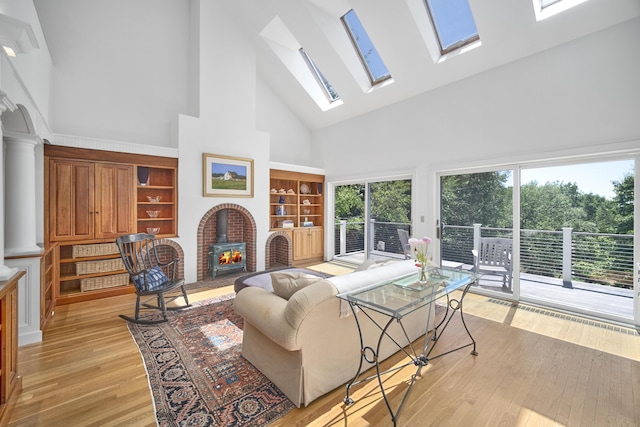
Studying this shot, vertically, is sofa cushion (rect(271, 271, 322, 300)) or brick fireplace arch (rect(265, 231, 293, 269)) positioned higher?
sofa cushion (rect(271, 271, 322, 300))

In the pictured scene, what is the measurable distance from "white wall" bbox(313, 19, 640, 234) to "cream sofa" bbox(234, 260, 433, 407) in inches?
123

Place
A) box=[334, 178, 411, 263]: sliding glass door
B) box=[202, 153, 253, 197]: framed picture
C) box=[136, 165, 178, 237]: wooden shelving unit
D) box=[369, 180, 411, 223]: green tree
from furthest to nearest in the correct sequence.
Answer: box=[334, 178, 411, 263]: sliding glass door < box=[369, 180, 411, 223]: green tree < box=[202, 153, 253, 197]: framed picture < box=[136, 165, 178, 237]: wooden shelving unit

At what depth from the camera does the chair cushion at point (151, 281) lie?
325 centimetres

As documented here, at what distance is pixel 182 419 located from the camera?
70.5 inches

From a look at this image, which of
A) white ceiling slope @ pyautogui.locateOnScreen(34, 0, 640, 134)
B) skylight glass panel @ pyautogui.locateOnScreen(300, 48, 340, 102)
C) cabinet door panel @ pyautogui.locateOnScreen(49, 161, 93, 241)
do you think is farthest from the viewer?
skylight glass panel @ pyautogui.locateOnScreen(300, 48, 340, 102)

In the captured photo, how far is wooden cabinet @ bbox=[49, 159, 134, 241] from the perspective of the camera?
3.88m

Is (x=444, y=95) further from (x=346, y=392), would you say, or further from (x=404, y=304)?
(x=346, y=392)

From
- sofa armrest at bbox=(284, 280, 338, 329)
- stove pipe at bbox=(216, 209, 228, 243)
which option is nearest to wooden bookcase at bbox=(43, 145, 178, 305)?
stove pipe at bbox=(216, 209, 228, 243)

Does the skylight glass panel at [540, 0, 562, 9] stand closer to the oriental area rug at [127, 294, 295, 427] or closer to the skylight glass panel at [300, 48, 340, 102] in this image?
the skylight glass panel at [300, 48, 340, 102]

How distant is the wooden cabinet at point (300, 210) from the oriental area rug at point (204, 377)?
3.40 metres

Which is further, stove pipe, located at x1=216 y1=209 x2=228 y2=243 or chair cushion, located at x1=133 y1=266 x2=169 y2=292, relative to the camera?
stove pipe, located at x1=216 y1=209 x2=228 y2=243

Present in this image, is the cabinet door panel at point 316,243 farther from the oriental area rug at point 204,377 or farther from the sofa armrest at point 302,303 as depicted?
the sofa armrest at point 302,303

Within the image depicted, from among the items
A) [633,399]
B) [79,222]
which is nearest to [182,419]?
[633,399]

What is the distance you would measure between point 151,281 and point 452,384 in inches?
133
